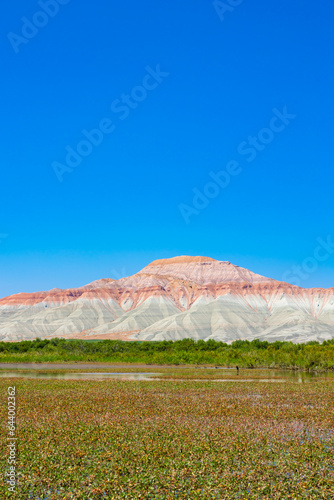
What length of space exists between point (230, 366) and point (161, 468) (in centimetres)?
6628

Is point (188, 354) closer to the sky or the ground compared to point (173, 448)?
closer to the sky

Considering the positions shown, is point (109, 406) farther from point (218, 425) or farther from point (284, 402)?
point (284, 402)

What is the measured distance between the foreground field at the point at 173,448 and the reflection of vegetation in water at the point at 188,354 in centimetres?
4511

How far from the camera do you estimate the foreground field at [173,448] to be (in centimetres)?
1309

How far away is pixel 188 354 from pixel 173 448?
7270 cm

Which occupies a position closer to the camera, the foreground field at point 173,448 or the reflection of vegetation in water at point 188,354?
the foreground field at point 173,448

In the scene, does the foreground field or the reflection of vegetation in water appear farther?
the reflection of vegetation in water

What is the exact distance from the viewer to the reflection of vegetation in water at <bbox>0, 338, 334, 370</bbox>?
7467cm

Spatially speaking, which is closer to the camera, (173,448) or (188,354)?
(173,448)

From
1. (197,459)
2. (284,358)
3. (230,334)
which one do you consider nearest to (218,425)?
(197,459)

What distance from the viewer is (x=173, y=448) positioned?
16.9 metres

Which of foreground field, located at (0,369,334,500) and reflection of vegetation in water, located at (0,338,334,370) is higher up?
reflection of vegetation in water, located at (0,338,334,370)

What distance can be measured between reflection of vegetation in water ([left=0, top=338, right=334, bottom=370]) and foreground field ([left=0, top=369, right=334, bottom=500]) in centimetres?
4511

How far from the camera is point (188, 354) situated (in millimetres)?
88562
